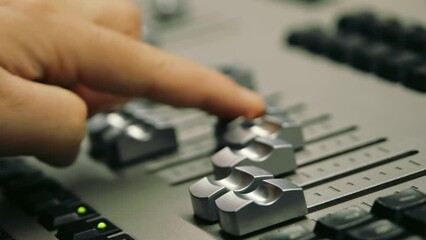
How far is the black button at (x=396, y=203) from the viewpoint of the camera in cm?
58

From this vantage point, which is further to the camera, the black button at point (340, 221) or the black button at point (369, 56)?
the black button at point (369, 56)

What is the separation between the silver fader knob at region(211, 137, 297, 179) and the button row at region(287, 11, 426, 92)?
0.67 ft

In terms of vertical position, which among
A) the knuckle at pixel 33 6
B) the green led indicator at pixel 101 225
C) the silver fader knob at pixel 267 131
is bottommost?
the green led indicator at pixel 101 225

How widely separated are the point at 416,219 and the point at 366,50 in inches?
15.8

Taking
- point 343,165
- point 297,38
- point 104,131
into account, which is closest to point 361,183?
point 343,165

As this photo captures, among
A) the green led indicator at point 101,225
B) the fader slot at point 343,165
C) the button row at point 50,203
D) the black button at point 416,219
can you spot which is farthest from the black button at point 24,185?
the black button at point 416,219

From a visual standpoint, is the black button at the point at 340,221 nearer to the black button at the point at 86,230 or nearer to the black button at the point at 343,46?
the black button at the point at 86,230

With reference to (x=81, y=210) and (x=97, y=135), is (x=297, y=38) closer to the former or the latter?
(x=97, y=135)

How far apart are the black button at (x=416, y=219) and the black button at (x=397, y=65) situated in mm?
310

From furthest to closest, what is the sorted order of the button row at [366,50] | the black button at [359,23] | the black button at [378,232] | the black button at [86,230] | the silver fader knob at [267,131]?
1. the black button at [359,23]
2. the button row at [366,50]
3. the silver fader knob at [267,131]
4. the black button at [86,230]
5. the black button at [378,232]

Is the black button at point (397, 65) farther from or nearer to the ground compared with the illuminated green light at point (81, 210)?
farther from the ground

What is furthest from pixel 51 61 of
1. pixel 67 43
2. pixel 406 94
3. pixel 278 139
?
pixel 406 94

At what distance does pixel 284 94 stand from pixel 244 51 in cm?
18

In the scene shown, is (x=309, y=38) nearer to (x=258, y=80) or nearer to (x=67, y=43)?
(x=258, y=80)
